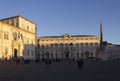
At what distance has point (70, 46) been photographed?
325ft

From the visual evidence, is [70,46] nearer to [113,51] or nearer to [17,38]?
[113,51]

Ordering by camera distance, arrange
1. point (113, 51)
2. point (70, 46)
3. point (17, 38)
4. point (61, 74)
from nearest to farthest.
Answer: point (61, 74) → point (17, 38) → point (70, 46) → point (113, 51)

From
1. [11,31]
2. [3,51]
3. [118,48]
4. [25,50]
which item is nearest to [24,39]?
[25,50]

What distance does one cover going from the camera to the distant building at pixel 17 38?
5435cm

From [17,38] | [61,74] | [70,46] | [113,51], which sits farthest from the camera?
[113,51]

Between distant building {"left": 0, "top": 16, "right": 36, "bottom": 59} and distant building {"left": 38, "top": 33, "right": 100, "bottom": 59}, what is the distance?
27.1 meters

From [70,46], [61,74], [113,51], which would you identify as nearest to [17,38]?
[70,46]

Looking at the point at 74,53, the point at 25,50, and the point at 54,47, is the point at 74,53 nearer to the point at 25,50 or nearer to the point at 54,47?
the point at 54,47

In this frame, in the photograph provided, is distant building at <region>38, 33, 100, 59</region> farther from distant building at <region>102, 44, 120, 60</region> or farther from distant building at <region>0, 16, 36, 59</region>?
distant building at <region>0, 16, 36, 59</region>

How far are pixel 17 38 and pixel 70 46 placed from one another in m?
41.1

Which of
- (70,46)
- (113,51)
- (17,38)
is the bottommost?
(113,51)

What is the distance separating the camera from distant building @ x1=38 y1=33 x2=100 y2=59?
321ft

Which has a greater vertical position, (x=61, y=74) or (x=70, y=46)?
(x=61, y=74)

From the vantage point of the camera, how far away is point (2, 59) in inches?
2077
